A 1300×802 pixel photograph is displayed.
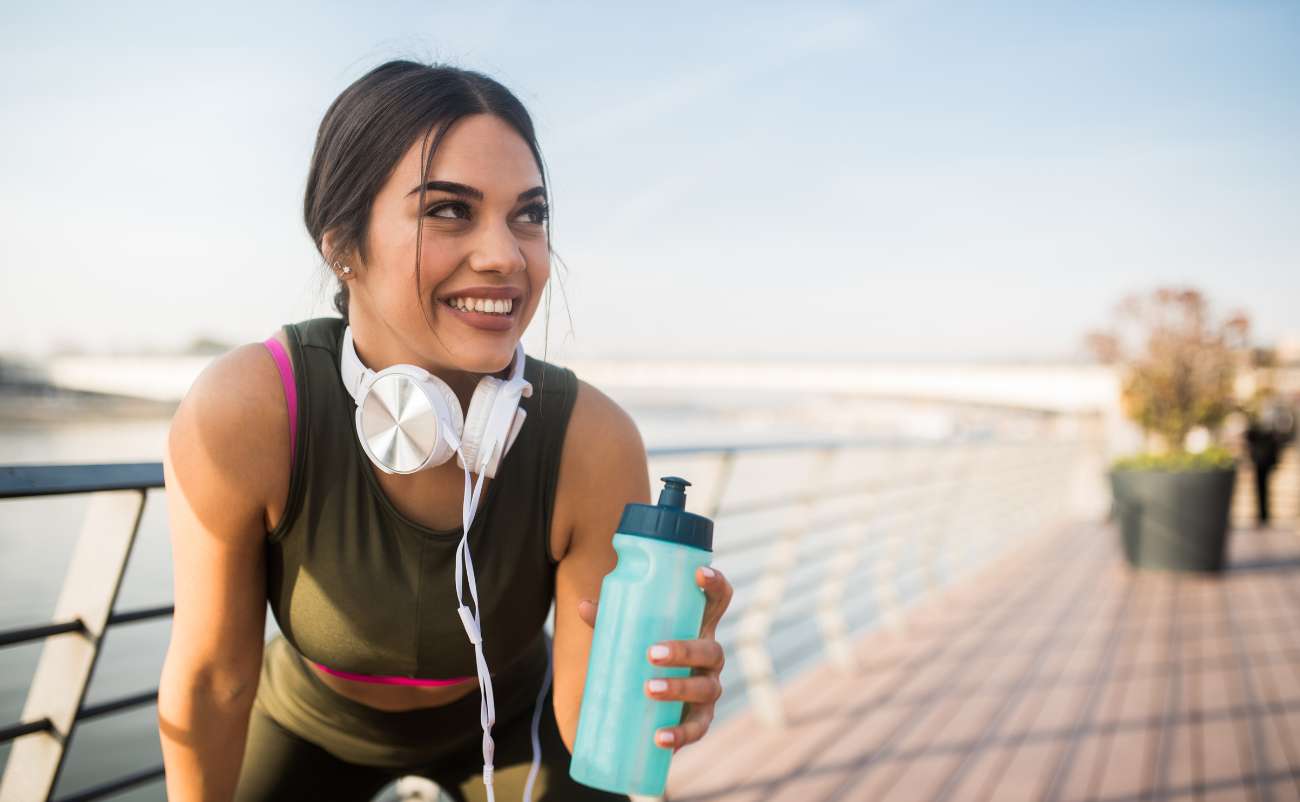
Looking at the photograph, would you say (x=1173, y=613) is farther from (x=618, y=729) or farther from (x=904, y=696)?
(x=618, y=729)

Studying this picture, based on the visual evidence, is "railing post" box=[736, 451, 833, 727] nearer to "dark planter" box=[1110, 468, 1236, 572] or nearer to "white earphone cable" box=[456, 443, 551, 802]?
"white earphone cable" box=[456, 443, 551, 802]

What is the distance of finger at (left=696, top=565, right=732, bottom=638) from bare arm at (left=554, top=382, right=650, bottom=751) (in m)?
0.25

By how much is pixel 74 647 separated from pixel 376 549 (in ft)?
1.97

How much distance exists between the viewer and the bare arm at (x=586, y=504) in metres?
1.13

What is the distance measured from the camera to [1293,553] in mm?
7273

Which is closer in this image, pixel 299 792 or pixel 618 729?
pixel 618 729

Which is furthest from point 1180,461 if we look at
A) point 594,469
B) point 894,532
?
point 594,469

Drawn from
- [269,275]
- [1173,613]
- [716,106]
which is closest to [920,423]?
[716,106]

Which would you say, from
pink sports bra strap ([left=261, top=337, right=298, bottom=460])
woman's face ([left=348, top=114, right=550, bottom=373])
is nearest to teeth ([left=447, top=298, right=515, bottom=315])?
woman's face ([left=348, top=114, right=550, bottom=373])

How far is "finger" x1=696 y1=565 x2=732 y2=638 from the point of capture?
2.72 ft

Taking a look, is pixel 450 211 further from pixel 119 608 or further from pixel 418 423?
pixel 119 608

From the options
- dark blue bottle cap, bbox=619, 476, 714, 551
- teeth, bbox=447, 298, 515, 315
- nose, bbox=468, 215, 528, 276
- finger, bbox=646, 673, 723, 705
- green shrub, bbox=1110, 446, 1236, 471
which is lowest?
green shrub, bbox=1110, 446, 1236, 471

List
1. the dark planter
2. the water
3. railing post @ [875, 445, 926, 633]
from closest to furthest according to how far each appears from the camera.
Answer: the water → railing post @ [875, 445, 926, 633] → the dark planter

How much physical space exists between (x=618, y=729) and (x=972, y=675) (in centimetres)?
350
